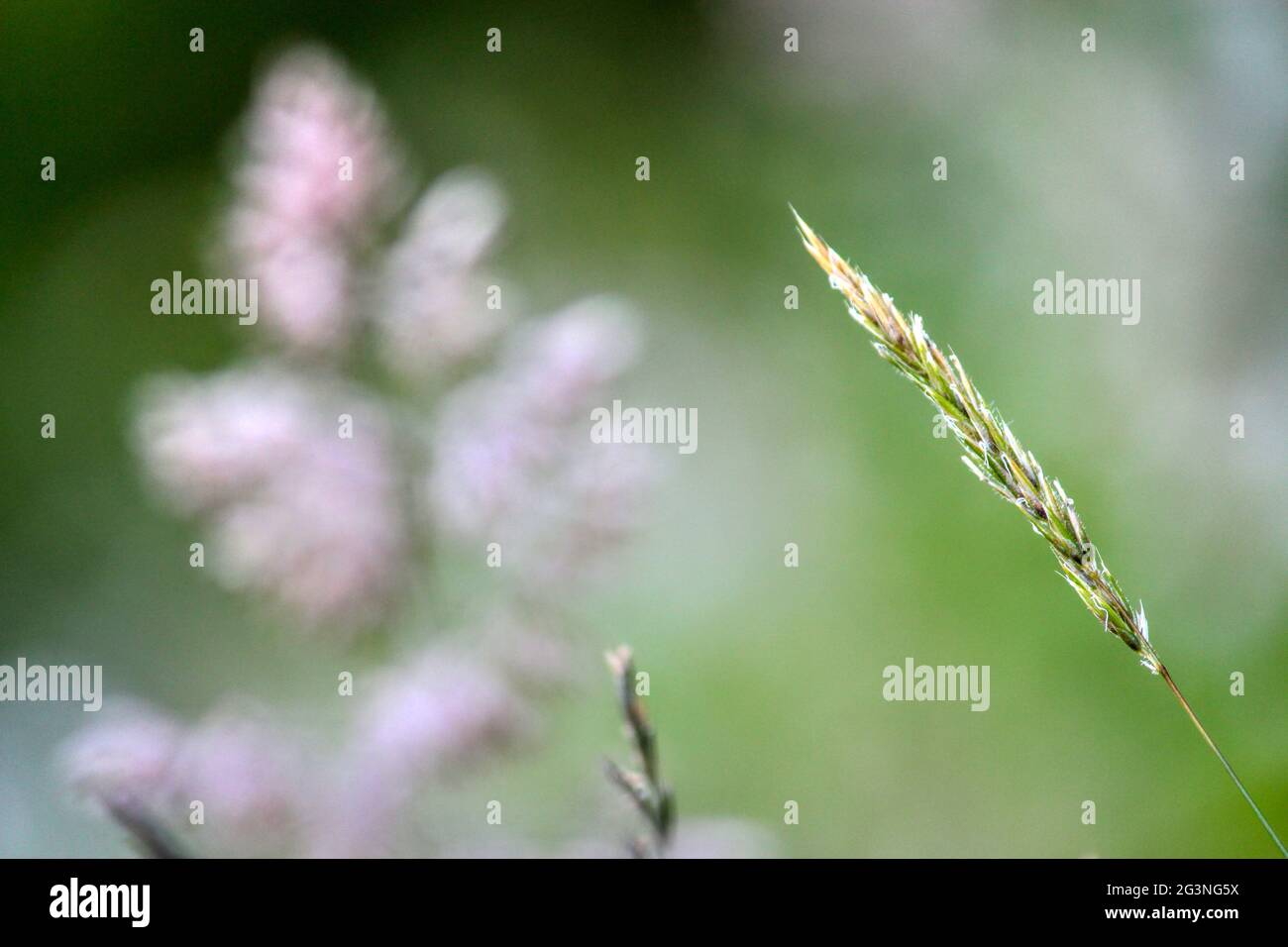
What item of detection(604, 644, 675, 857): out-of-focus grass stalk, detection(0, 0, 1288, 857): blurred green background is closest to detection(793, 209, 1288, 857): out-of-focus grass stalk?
detection(604, 644, 675, 857): out-of-focus grass stalk

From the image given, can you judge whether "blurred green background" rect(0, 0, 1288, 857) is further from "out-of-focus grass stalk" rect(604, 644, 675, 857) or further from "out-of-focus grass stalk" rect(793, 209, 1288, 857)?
"out-of-focus grass stalk" rect(793, 209, 1288, 857)

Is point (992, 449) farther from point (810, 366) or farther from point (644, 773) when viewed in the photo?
point (810, 366)

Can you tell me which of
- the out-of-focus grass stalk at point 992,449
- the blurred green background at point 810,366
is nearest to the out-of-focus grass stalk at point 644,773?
the out-of-focus grass stalk at point 992,449

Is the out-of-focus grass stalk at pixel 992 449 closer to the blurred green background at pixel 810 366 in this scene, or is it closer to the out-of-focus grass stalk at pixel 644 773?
the out-of-focus grass stalk at pixel 644 773
